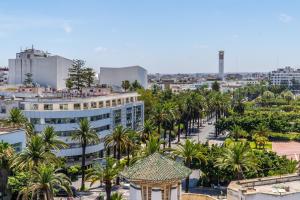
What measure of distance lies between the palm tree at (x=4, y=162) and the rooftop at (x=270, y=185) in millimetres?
29232

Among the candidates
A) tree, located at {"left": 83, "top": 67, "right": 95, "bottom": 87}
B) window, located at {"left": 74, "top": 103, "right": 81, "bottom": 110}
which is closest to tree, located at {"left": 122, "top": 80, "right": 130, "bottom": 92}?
tree, located at {"left": 83, "top": 67, "right": 95, "bottom": 87}

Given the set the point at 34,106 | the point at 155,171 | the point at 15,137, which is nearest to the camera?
the point at 155,171

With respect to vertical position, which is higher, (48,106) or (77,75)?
(77,75)

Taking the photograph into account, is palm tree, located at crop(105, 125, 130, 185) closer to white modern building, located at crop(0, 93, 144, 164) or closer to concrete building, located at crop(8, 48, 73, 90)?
white modern building, located at crop(0, 93, 144, 164)

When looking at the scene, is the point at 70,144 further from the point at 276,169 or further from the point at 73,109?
the point at 276,169

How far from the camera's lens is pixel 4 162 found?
54.5 m

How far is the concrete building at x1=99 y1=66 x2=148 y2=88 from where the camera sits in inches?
6166

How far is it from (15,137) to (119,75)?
9900 cm

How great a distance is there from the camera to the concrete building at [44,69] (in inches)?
5094

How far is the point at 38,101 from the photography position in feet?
274

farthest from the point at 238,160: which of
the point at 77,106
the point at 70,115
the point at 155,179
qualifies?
the point at 77,106

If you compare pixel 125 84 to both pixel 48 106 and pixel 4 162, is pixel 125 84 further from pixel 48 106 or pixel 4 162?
pixel 4 162

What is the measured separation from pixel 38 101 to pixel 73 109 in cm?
672

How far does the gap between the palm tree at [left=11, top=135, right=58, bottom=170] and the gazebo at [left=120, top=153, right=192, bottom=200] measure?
26.7m
